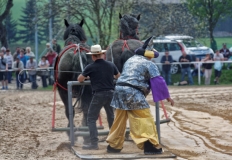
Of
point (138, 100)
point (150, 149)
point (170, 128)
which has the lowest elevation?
point (170, 128)

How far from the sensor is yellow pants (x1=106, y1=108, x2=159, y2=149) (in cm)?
1049

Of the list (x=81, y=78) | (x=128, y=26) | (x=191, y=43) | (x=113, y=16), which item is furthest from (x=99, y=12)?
(x=81, y=78)

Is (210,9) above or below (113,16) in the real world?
above

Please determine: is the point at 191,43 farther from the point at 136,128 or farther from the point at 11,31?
the point at 136,128

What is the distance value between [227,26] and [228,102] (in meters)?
21.3

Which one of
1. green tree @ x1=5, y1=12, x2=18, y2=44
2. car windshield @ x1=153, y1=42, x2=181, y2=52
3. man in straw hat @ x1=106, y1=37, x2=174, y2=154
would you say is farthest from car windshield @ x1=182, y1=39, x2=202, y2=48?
man in straw hat @ x1=106, y1=37, x2=174, y2=154

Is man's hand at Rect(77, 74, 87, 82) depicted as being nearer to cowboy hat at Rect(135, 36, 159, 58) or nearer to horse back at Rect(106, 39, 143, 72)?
cowboy hat at Rect(135, 36, 159, 58)

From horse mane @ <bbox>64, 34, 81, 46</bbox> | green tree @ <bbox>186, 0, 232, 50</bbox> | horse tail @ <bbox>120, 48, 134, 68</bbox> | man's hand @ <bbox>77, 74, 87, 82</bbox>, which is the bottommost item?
man's hand @ <bbox>77, 74, 87, 82</bbox>

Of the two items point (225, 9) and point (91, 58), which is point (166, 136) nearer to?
point (91, 58)

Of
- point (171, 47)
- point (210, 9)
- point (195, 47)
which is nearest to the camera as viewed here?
point (171, 47)

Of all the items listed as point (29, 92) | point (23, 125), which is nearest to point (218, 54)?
point (29, 92)

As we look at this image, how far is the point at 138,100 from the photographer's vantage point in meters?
10.5

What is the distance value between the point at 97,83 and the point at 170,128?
3.27 metres

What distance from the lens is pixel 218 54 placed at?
94.7 ft
